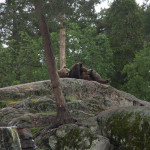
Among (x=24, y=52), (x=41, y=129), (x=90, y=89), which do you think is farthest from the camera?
(x=24, y=52)

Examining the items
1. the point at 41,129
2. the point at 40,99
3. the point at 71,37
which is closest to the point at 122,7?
the point at 71,37

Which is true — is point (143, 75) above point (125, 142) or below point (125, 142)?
above

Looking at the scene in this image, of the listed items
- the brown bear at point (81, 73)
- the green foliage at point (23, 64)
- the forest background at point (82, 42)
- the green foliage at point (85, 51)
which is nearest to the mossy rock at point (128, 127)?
the forest background at point (82, 42)

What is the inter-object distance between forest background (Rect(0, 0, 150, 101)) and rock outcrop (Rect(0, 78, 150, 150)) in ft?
9.75

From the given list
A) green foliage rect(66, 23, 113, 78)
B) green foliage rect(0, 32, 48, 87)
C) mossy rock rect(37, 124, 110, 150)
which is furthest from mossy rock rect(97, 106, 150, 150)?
green foliage rect(66, 23, 113, 78)

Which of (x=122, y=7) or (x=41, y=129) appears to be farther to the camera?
(x=122, y=7)

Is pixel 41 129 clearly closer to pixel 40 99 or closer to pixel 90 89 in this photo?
pixel 40 99

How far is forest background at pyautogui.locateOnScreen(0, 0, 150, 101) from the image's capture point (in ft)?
37.4

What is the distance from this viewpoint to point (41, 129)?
11.7 meters

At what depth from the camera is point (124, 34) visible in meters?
31.4

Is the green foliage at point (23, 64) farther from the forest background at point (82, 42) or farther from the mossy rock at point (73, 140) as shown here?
the mossy rock at point (73, 140)

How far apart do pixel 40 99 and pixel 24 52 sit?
12.7 meters

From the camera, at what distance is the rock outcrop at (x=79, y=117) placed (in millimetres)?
9633

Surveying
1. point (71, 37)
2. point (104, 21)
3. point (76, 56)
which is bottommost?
point (76, 56)
